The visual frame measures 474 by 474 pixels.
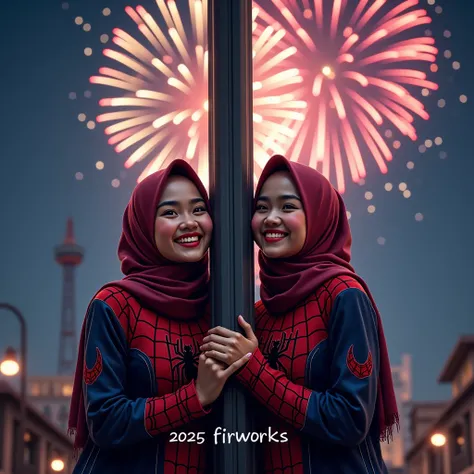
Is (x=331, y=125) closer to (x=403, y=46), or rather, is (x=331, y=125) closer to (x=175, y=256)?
(x=403, y=46)

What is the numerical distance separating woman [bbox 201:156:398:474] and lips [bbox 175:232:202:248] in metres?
0.21

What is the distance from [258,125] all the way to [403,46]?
221 cm

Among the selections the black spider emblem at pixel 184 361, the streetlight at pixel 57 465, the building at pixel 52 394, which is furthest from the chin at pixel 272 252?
the building at pixel 52 394

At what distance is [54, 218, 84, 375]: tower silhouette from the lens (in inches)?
2783

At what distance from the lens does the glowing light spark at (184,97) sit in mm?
5719

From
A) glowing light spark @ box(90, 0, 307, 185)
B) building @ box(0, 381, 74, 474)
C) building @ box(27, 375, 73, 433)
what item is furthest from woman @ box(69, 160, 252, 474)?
building @ box(27, 375, 73, 433)

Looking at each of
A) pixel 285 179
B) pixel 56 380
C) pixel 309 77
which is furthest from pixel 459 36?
pixel 285 179

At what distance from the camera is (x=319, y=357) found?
332 centimetres

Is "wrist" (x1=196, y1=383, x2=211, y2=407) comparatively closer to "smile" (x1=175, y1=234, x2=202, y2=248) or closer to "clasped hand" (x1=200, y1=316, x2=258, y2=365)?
"clasped hand" (x1=200, y1=316, x2=258, y2=365)

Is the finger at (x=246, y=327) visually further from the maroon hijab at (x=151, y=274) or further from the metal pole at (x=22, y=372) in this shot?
the metal pole at (x=22, y=372)

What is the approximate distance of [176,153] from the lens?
5.96 meters

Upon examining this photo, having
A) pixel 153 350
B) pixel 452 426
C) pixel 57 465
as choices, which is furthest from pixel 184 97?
pixel 57 465

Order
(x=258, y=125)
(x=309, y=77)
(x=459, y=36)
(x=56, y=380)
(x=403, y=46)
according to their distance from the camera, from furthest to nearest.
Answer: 1. (x=56, y=380)
2. (x=459, y=36)
3. (x=309, y=77)
4. (x=403, y=46)
5. (x=258, y=125)

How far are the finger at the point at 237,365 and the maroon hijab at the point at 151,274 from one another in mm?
306
